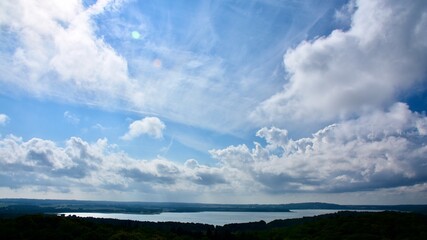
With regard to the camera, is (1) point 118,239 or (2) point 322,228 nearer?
(1) point 118,239

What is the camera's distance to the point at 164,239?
5330 inches

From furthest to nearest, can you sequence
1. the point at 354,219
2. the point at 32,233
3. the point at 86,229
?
the point at 354,219, the point at 86,229, the point at 32,233

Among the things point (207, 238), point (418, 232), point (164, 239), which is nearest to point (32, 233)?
point (164, 239)

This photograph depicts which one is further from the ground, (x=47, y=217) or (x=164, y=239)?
(x=47, y=217)

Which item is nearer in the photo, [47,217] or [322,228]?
[47,217]

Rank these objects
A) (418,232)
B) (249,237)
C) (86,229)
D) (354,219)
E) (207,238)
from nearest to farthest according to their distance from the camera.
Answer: (86,229) < (418,232) < (207,238) < (249,237) < (354,219)

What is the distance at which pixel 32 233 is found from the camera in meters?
116

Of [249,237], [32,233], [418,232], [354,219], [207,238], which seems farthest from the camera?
[354,219]

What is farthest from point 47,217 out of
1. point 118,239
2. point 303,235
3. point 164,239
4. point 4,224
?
point 303,235

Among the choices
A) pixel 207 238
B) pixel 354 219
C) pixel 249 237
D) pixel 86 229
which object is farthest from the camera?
pixel 354 219

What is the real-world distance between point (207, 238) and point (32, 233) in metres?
73.1

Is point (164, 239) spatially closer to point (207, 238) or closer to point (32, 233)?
point (207, 238)

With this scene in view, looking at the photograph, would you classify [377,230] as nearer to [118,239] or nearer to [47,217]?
[118,239]

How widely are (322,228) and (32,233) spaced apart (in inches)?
5646
